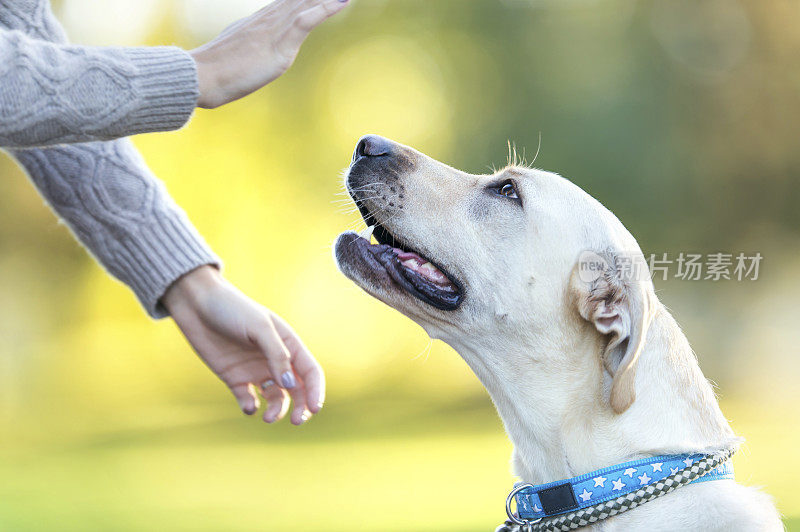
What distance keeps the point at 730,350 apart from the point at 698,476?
11.0 metres

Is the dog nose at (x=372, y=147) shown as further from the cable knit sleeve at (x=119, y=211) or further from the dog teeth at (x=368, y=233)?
the cable knit sleeve at (x=119, y=211)

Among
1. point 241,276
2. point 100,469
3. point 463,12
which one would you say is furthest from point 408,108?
point 100,469

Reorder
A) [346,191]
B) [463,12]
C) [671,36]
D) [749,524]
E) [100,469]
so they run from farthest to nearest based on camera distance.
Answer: [463,12]
[671,36]
[100,469]
[346,191]
[749,524]

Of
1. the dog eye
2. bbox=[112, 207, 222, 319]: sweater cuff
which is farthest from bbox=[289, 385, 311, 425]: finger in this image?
the dog eye

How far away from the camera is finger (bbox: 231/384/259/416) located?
2932 mm

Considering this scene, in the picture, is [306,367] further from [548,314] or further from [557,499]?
[557,499]

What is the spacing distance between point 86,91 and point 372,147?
1022 mm

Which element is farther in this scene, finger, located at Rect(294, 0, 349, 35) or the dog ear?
the dog ear

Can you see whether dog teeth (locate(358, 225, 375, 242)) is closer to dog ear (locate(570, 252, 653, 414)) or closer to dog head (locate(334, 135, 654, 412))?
dog head (locate(334, 135, 654, 412))

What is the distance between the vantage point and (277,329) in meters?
2.88

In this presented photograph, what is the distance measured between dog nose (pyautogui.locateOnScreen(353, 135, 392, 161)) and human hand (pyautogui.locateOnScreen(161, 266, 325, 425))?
0.60 metres

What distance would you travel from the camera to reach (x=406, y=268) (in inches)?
110

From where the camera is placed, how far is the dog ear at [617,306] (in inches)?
96.6

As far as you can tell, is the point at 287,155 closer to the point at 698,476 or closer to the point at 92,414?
the point at 92,414
